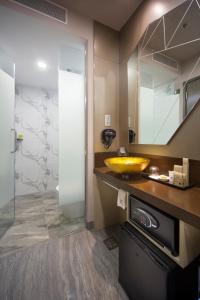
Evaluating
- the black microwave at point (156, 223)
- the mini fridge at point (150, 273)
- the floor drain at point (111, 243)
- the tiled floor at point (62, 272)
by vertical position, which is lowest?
the tiled floor at point (62, 272)

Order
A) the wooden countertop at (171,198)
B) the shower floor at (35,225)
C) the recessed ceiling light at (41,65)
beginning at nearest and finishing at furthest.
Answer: the wooden countertop at (171,198)
the shower floor at (35,225)
the recessed ceiling light at (41,65)

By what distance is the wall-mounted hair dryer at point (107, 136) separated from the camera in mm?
1741

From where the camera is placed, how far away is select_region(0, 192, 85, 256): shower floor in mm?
1580

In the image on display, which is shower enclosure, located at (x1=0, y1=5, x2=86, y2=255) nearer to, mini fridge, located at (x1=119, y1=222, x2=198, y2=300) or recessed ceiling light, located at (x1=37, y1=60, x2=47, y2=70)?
recessed ceiling light, located at (x1=37, y1=60, x2=47, y2=70)

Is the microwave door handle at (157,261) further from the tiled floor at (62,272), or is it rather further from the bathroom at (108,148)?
the tiled floor at (62,272)

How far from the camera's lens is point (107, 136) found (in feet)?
5.74

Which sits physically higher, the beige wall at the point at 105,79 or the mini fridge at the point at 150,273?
the beige wall at the point at 105,79

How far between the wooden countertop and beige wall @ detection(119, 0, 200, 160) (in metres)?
0.32

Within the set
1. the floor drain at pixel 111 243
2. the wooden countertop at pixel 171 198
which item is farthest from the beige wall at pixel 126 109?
the floor drain at pixel 111 243

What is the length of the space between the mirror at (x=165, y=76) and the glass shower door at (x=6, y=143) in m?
1.55

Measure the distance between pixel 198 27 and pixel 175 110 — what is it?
59 centimetres

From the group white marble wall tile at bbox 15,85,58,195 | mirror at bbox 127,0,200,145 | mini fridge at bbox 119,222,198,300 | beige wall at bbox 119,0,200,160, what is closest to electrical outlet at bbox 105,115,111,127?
beige wall at bbox 119,0,200,160

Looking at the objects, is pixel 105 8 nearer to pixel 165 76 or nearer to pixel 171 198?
pixel 165 76

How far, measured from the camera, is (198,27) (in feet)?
3.37
